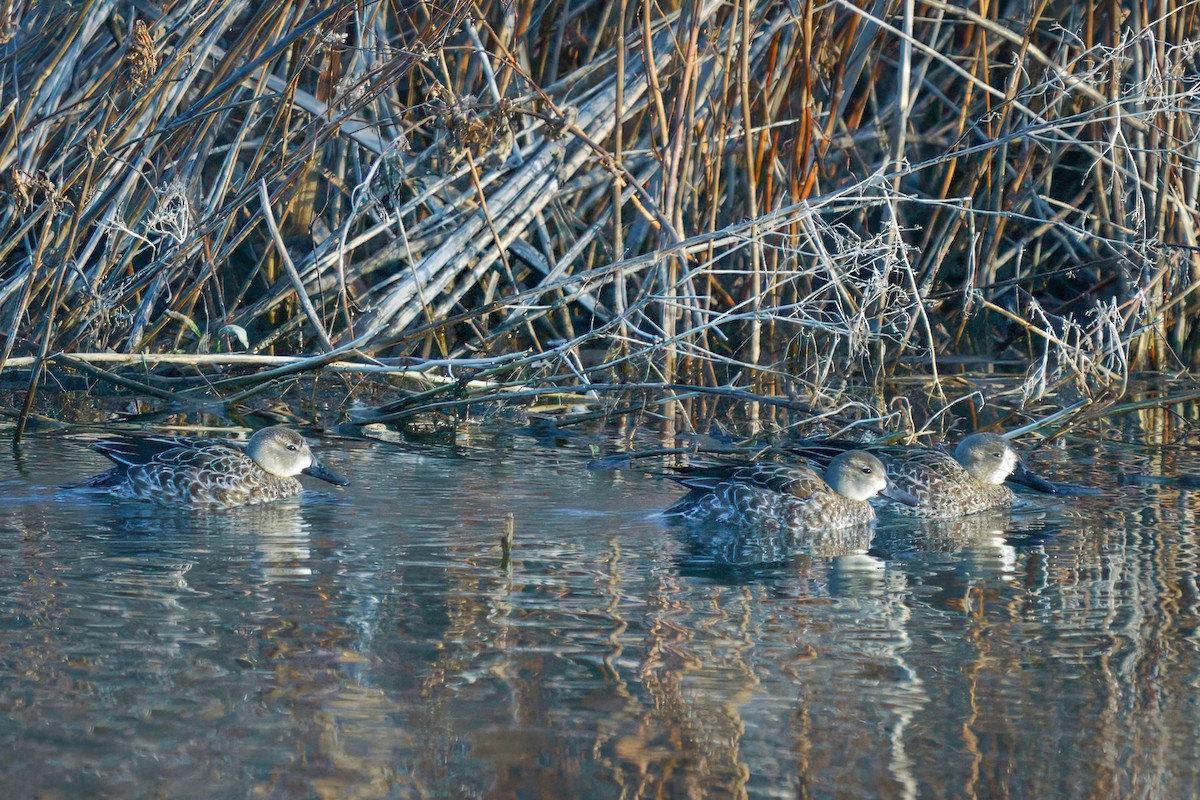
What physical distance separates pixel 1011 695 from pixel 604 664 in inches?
37.9

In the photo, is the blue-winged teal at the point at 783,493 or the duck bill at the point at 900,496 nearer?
the blue-winged teal at the point at 783,493

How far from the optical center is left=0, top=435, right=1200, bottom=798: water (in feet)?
11.5

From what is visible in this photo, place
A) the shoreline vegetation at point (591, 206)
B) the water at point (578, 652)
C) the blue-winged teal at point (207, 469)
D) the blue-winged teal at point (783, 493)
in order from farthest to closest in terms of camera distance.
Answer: the shoreline vegetation at point (591, 206)
the blue-winged teal at point (207, 469)
the blue-winged teal at point (783, 493)
the water at point (578, 652)

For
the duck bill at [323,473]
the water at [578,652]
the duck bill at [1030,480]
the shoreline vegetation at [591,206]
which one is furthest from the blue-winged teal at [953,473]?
the duck bill at [323,473]

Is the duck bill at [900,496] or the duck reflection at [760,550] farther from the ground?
the duck bill at [900,496]

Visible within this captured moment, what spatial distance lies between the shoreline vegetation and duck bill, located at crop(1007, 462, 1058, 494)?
0.50m

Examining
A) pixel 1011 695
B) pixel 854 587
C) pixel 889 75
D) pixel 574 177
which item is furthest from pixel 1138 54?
pixel 1011 695

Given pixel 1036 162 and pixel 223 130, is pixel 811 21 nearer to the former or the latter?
pixel 1036 162

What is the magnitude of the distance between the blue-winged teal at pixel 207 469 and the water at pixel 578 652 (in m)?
0.13

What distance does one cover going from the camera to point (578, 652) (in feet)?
14.0

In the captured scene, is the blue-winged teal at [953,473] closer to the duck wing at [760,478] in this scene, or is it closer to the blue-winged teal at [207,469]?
the duck wing at [760,478]

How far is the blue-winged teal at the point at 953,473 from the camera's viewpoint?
257 inches

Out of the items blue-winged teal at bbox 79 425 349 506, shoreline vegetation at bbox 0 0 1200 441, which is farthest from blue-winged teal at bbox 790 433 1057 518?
blue-winged teal at bbox 79 425 349 506


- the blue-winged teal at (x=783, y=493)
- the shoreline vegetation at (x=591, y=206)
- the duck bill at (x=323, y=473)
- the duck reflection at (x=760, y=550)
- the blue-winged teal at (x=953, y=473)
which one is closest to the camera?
the duck reflection at (x=760, y=550)
